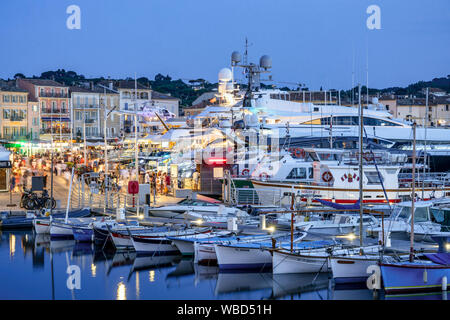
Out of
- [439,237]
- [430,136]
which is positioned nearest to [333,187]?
[439,237]

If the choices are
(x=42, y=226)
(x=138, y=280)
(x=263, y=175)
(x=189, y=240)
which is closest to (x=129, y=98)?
(x=263, y=175)

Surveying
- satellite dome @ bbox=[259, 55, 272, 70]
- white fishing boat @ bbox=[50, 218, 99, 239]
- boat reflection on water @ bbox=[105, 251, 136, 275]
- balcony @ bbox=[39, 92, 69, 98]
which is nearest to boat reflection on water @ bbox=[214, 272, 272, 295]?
boat reflection on water @ bbox=[105, 251, 136, 275]

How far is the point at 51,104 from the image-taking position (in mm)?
73812

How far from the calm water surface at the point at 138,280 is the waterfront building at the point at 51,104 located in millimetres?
49836

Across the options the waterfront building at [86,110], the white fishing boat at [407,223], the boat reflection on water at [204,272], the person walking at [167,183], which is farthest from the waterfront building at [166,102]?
the boat reflection on water at [204,272]

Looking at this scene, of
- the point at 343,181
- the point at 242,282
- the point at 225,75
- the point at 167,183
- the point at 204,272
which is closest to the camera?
the point at 242,282

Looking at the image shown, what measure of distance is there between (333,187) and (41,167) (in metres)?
28.5

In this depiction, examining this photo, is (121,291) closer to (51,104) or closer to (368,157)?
(368,157)

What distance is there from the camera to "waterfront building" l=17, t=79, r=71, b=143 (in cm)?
7250

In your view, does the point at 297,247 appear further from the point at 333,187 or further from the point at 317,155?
the point at 317,155

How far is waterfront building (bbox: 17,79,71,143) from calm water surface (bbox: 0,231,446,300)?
1962 inches

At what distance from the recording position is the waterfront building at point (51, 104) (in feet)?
238

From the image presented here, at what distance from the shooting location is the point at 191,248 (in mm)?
22750

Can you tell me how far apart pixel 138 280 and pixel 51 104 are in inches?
2244
